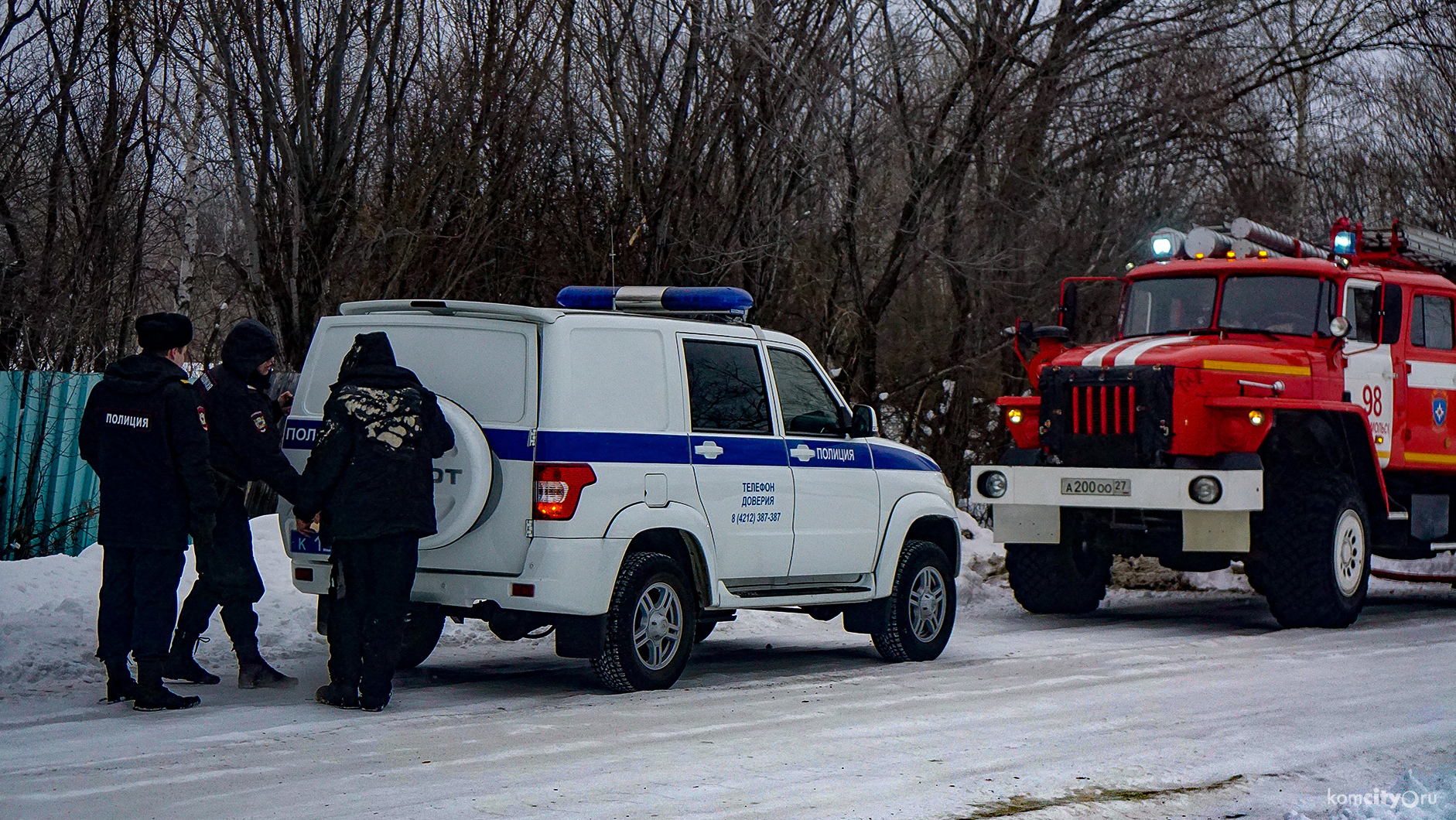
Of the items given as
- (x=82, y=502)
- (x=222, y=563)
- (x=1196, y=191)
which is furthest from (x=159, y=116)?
(x=1196, y=191)

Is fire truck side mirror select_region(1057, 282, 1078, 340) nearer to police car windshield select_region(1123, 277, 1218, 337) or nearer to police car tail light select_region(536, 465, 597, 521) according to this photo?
police car windshield select_region(1123, 277, 1218, 337)

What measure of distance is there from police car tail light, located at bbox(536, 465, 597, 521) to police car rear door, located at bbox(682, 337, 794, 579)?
925 millimetres

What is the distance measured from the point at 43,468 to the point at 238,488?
543 centimetres

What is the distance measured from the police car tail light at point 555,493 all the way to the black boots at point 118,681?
216 cm

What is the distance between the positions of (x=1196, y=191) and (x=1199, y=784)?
15.7 m

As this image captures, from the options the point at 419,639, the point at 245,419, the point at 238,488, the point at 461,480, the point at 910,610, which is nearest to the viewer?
the point at 461,480

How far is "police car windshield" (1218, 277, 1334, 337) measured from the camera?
12.9m

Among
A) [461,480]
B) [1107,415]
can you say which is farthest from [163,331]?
[1107,415]

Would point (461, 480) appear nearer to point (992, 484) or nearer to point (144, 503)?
point (144, 503)

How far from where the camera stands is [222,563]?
334 inches

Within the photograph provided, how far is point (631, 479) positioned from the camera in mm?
8359

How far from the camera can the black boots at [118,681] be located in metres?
7.93

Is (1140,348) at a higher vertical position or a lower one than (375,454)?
higher

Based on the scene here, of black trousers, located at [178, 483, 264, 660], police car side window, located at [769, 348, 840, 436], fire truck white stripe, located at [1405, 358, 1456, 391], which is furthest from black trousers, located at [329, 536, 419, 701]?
fire truck white stripe, located at [1405, 358, 1456, 391]
